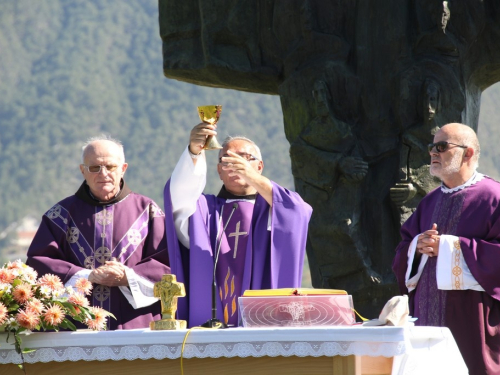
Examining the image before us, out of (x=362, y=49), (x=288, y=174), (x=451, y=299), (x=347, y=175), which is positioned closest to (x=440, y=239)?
(x=451, y=299)

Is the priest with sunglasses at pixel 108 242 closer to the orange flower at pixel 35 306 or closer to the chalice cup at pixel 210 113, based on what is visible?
the chalice cup at pixel 210 113

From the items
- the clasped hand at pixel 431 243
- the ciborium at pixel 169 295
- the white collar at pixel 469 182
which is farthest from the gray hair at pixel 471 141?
the ciborium at pixel 169 295

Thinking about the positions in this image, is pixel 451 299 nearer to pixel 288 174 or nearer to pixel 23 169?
pixel 288 174

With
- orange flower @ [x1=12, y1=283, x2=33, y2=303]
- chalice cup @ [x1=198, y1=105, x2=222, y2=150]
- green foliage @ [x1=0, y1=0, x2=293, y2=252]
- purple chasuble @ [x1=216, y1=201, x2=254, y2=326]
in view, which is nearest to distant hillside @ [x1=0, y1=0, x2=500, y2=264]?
green foliage @ [x1=0, y1=0, x2=293, y2=252]

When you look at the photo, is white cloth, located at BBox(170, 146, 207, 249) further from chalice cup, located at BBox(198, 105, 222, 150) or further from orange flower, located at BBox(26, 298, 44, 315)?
orange flower, located at BBox(26, 298, 44, 315)

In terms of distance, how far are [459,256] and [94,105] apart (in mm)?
48159

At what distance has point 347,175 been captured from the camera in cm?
702

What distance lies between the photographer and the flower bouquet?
13.9 feet

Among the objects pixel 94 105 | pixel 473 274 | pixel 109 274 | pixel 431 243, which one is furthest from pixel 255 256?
pixel 94 105

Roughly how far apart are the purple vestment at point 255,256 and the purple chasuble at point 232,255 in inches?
1.2

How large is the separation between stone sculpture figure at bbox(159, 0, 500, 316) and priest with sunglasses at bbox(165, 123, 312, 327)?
65.6 inches

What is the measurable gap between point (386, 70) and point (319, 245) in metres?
1.27

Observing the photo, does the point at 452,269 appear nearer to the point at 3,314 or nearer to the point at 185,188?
the point at 185,188

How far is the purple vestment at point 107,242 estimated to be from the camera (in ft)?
18.1
